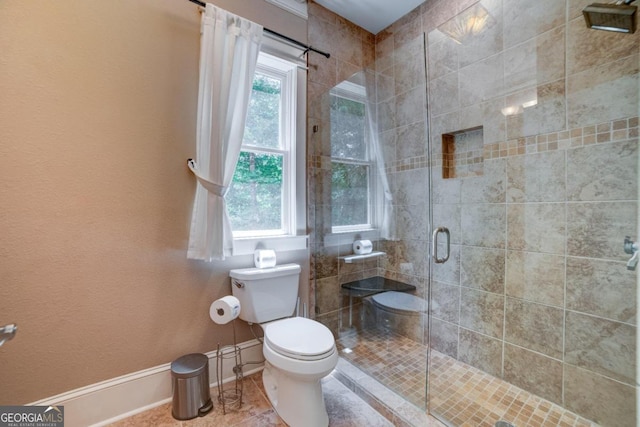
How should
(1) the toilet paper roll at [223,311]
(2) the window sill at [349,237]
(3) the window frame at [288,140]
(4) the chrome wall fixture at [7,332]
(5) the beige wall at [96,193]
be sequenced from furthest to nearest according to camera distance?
(2) the window sill at [349,237]
(3) the window frame at [288,140]
(1) the toilet paper roll at [223,311]
(5) the beige wall at [96,193]
(4) the chrome wall fixture at [7,332]

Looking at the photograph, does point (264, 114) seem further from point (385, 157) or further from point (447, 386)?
point (447, 386)

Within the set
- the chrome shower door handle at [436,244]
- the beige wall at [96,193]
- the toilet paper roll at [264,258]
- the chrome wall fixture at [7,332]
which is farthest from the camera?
the chrome shower door handle at [436,244]

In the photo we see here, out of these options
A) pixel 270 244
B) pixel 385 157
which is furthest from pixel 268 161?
pixel 385 157

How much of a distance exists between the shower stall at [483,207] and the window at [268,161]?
204 mm

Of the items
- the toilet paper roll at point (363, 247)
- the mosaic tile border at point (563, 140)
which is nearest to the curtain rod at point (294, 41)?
the mosaic tile border at point (563, 140)

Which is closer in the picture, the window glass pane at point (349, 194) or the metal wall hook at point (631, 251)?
the metal wall hook at point (631, 251)

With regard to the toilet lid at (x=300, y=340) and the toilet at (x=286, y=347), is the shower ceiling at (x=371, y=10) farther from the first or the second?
the toilet lid at (x=300, y=340)

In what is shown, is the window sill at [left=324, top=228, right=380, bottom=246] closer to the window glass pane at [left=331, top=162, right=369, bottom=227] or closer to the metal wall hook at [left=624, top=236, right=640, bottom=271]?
the window glass pane at [left=331, top=162, right=369, bottom=227]

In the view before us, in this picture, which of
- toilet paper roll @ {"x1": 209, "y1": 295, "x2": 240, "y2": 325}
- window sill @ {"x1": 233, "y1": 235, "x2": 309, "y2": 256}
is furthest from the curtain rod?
toilet paper roll @ {"x1": 209, "y1": 295, "x2": 240, "y2": 325}

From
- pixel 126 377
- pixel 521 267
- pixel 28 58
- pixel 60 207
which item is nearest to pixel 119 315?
pixel 126 377

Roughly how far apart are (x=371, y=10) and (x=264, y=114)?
1.31m

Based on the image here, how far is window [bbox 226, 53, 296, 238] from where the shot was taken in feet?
6.20

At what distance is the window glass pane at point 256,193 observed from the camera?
1859 millimetres

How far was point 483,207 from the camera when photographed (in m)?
1.83
